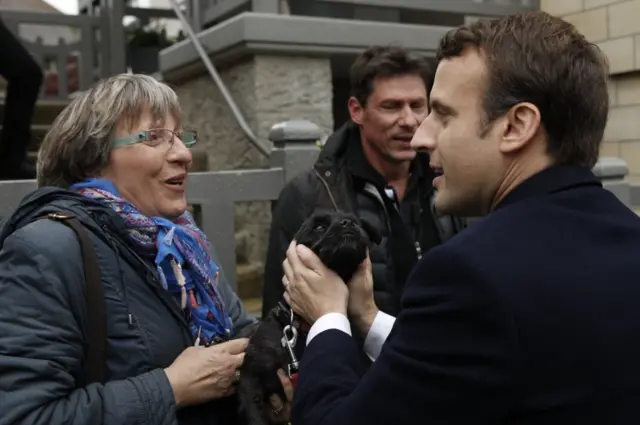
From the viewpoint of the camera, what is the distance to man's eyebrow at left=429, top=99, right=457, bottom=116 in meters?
1.61

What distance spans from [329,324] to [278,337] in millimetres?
707

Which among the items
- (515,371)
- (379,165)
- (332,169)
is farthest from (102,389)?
(379,165)

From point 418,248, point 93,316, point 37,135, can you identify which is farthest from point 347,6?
point 93,316

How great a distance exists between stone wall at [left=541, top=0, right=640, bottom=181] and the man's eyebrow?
6.07 meters

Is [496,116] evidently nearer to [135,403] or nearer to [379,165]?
[135,403]

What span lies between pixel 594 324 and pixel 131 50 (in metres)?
8.95

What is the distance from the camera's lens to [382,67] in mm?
3584

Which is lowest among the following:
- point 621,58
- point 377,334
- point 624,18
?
point 377,334

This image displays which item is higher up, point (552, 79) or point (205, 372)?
point (552, 79)

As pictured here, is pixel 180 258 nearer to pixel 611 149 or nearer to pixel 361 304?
pixel 361 304

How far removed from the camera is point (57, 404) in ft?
6.26

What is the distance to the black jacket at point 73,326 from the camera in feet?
6.16

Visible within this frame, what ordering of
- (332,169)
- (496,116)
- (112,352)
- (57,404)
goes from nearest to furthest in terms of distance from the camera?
(496,116) → (57,404) → (112,352) → (332,169)

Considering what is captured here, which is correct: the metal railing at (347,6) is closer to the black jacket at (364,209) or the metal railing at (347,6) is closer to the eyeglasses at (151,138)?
the black jacket at (364,209)
